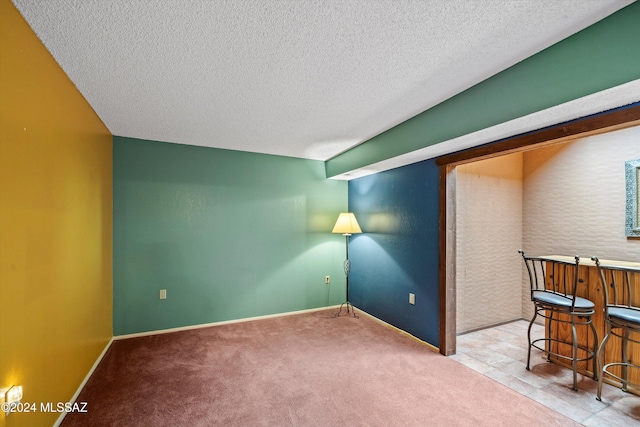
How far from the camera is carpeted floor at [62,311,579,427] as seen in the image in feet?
6.29

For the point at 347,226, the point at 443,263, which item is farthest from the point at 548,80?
the point at 347,226

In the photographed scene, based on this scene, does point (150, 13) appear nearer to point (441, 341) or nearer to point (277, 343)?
point (277, 343)

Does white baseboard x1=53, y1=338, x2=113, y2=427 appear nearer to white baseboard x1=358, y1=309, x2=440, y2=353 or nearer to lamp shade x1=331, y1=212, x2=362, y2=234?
lamp shade x1=331, y1=212, x2=362, y2=234

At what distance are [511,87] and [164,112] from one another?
→ 2.88 meters

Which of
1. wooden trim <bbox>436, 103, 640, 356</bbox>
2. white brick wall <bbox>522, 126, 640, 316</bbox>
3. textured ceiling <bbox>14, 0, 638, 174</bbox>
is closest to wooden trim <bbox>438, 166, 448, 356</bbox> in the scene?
wooden trim <bbox>436, 103, 640, 356</bbox>

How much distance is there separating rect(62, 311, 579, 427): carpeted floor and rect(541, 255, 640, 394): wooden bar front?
0.91 metres

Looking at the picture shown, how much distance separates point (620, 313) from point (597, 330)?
2.16 feet

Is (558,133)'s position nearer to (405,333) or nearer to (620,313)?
(620,313)

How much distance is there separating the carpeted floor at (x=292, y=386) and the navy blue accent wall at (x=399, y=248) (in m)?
0.40

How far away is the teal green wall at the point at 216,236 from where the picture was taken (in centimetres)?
336

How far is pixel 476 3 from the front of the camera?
1.30m

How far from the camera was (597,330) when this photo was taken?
2457 millimetres

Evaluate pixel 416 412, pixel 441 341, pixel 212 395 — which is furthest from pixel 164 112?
pixel 441 341

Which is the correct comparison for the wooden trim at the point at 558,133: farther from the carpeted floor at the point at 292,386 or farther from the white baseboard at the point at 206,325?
the white baseboard at the point at 206,325
